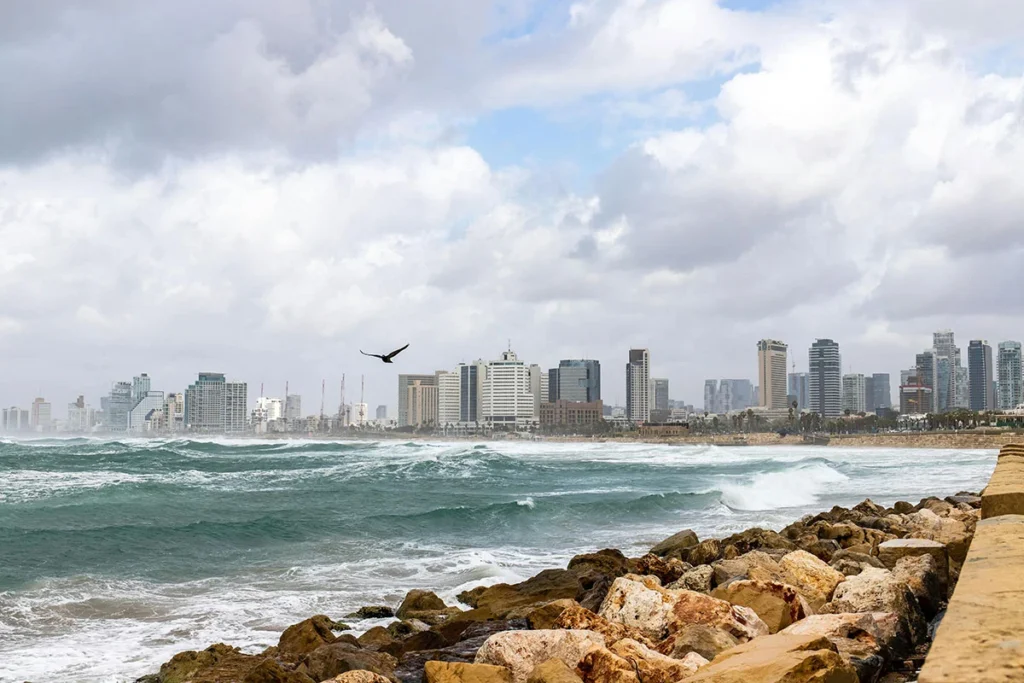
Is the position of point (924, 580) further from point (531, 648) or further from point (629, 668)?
point (531, 648)

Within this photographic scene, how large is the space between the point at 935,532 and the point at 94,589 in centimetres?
1253

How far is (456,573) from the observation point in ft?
50.3

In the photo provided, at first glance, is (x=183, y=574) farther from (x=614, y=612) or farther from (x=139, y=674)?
(x=614, y=612)

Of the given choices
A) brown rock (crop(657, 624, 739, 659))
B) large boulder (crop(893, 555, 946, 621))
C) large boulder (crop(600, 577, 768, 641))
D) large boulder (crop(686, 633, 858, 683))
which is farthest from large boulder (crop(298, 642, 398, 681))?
large boulder (crop(893, 555, 946, 621))

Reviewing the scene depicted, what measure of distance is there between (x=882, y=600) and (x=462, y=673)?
10.9 feet

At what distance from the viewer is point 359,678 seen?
6.21m

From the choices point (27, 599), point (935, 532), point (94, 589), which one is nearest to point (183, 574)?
point (94, 589)

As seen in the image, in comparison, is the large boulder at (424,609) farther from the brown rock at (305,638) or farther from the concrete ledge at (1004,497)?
the concrete ledge at (1004,497)

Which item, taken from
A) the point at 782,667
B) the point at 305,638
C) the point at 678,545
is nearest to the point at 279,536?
the point at 678,545

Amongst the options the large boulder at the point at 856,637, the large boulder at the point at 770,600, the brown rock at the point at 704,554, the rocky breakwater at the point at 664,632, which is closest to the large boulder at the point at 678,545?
the brown rock at the point at 704,554

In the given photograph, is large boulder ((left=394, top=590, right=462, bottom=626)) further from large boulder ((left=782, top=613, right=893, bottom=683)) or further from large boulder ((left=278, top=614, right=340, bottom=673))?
large boulder ((left=782, top=613, right=893, bottom=683))

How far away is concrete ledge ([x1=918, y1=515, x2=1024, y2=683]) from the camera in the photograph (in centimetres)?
258

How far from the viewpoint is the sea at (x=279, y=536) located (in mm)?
11453

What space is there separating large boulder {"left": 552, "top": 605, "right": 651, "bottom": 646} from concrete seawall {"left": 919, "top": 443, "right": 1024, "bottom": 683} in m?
2.88
